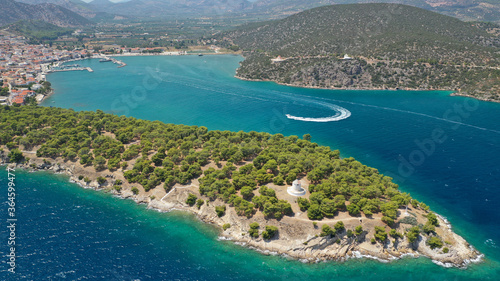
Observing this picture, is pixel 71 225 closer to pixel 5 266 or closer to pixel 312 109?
pixel 5 266

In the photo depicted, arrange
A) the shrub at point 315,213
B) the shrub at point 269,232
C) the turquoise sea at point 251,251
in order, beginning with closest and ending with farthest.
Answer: the turquoise sea at point 251,251, the shrub at point 269,232, the shrub at point 315,213

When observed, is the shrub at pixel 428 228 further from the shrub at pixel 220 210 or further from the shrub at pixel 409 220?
the shrub at pixel 220 210

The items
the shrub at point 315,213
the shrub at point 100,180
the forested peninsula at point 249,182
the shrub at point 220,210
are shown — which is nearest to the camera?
the forested peninsula at point 249,182

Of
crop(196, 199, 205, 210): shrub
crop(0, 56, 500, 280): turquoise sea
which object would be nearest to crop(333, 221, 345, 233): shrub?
crop(0, 56, 500, 280): turquoise sea

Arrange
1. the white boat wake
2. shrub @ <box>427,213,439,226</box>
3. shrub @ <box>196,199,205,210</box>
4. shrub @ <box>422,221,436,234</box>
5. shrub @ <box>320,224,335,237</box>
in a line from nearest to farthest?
shrub @ <box>320,224,335,237</box> → shrub @ <box>422,221,436,234</box> → shrub @ <box>427,213,439,226</box> → shrub @ <box>196,199,205,210</box> → the white boat wake

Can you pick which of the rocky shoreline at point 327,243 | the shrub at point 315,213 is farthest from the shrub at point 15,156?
the shrub at point 315,213

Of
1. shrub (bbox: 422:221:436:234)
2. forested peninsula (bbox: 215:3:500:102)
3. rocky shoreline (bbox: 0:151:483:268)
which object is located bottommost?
rocky shoreline (bbox: 0:151:483:268)

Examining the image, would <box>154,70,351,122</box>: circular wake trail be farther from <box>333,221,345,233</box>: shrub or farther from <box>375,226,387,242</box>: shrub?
<box>375,226,387,242</box>: shrub
